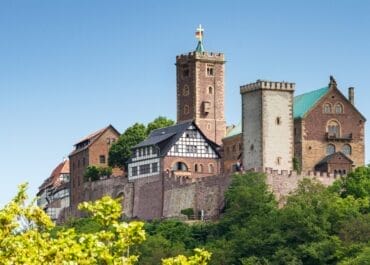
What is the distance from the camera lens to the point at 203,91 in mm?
116500

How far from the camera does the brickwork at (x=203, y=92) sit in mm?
115438

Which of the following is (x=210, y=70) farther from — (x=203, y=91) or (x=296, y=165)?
(x=296, y=165)

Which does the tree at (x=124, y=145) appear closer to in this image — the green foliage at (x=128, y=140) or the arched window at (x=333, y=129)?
the green foliage at (x=128, y=140)

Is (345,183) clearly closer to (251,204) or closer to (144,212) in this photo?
(251,204)

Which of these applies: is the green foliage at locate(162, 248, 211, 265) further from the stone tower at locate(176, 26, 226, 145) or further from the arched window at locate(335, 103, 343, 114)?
the stone tower at locate(176, 26, 226, 145)

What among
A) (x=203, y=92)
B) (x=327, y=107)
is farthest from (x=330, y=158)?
(x=203, y=92)

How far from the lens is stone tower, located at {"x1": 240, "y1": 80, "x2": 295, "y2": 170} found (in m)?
98.8

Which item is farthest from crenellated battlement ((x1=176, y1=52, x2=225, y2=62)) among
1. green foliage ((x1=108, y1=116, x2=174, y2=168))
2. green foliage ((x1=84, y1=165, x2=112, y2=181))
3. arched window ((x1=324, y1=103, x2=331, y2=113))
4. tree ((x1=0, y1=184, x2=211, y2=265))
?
Result: tree ((x1=0, y1=184, x2=211, y2=265))

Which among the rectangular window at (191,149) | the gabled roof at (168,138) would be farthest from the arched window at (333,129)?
the rectangular window at (191,149)

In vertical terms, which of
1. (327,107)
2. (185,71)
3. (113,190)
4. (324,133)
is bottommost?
(113,190)

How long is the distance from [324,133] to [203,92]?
16.0 meters

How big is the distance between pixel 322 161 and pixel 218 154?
10500mm

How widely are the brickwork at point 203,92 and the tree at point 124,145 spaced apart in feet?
15.7

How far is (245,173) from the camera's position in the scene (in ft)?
322
